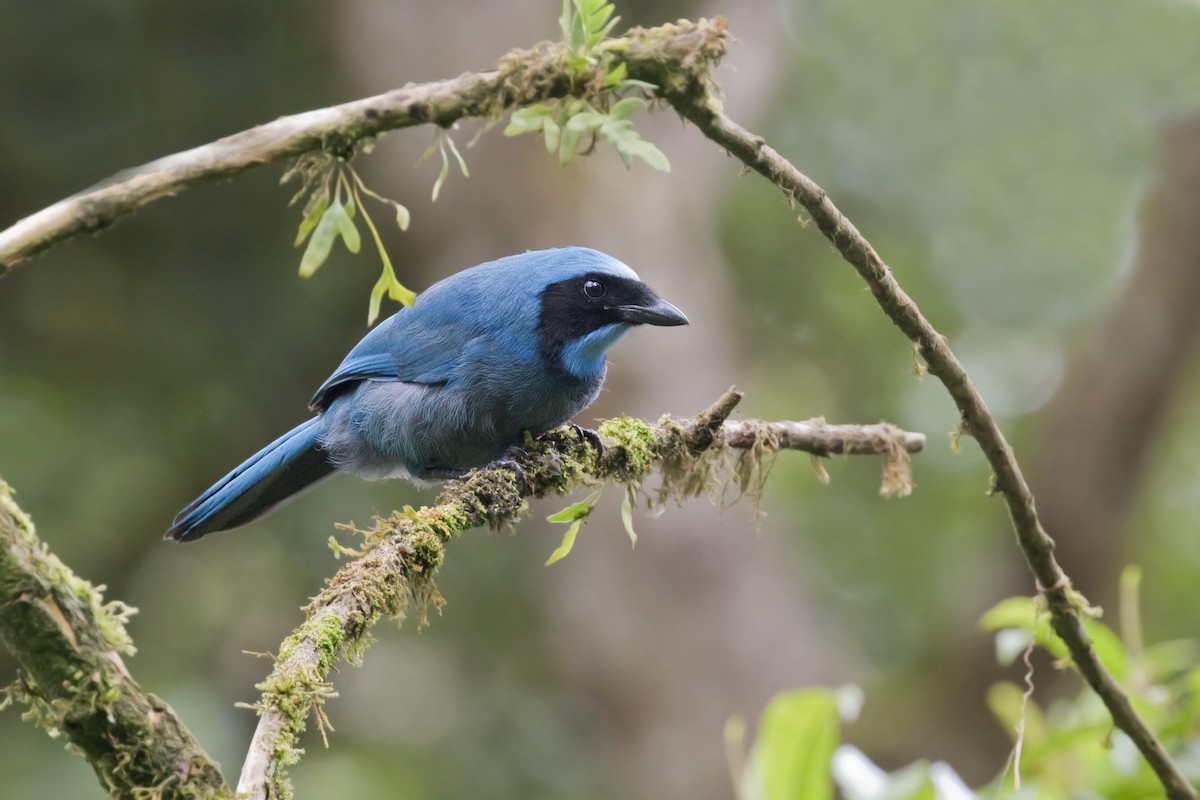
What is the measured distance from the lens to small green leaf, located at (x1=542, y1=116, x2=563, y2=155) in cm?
195

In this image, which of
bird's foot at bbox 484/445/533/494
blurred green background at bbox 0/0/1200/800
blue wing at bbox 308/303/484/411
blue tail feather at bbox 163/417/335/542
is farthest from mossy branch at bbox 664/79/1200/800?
blurred green background at bbox 0/0/1200/800

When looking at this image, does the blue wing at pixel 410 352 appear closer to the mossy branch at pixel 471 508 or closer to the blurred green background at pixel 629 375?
the mossy branch at pixel 471 508

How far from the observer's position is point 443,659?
29.3 feet

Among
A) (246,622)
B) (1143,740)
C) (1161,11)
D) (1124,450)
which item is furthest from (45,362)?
(1161,11)

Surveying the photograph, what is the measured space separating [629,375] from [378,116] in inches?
257

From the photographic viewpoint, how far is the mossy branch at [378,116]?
160 cm

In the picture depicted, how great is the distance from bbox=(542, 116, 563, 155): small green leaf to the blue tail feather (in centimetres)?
250

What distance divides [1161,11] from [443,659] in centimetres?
761

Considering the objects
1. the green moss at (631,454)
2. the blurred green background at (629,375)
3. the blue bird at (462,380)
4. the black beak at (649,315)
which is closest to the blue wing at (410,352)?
the blue bird at (462,380)

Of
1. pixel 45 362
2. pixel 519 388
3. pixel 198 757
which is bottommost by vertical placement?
pixel 198 757

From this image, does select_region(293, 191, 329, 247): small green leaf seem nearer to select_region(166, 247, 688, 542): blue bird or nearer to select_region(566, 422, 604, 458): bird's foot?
select_region(566, 422, 604, 458): bird's foot

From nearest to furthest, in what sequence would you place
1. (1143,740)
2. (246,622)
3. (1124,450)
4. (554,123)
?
(554,123), (1143,740), (1124,450), (246,622)

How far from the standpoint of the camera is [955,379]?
8.36 feet

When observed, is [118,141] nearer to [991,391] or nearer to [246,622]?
[246,622]
